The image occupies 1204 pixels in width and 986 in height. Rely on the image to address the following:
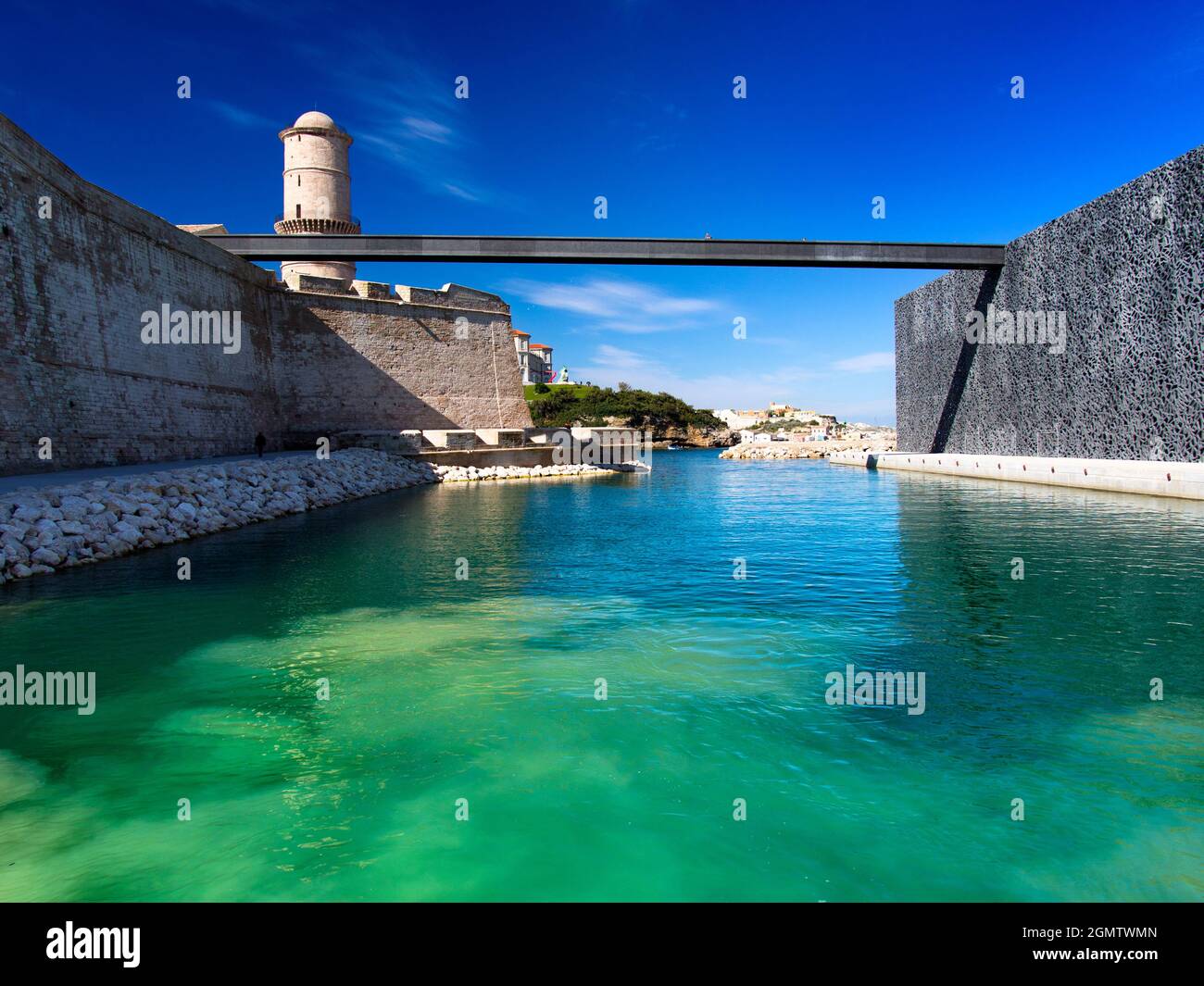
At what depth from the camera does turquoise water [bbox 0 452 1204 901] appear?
10.5 feet

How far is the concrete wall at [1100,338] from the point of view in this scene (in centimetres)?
1659

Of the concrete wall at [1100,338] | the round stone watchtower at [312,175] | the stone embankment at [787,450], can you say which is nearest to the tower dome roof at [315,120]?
the round stone watchtower at [312,175]

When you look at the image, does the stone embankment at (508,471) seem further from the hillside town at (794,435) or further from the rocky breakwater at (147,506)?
the hillside town at (794,435)

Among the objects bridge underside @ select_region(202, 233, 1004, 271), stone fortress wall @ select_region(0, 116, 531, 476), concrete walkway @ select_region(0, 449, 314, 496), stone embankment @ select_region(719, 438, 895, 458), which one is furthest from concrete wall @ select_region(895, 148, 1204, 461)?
stone embankment @ select_region(719, 438, 895, 458)

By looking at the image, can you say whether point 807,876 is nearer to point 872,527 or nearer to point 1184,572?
point 1184,572

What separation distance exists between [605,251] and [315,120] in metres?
19.3

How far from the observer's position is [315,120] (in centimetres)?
3341

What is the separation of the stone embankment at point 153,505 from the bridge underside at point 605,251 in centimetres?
709

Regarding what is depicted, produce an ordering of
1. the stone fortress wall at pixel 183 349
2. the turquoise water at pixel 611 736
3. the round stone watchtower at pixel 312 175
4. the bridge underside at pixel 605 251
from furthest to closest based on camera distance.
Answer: the round stone watchtower at pixel 312 175
the bridge underside at pixel 605 251
the stone fortress wall at pixel 183 349
the turquoise water at pixel 611 736

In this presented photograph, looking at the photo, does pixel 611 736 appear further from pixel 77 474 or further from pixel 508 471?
pixel 508 471

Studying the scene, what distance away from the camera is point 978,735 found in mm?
4477

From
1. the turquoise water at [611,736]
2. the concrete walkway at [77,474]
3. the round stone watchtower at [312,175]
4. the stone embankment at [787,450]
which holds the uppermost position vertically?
the round stone watchtower at [312,175]

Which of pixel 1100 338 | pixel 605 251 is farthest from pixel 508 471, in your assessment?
pixel 1100 338

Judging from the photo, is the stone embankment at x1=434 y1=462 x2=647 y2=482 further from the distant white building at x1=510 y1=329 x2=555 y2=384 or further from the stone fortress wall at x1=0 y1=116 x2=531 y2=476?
the distant white building at x1=510 y1=329 x2=555 y2=384
